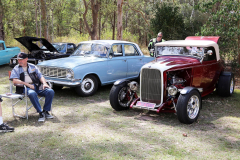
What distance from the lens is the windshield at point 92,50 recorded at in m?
8.96

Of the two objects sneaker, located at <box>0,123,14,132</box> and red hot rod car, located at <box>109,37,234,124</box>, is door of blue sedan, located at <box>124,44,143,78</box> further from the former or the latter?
sneaker, located at <box>0,123,14,132</box>

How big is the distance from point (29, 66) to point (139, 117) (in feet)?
10.0

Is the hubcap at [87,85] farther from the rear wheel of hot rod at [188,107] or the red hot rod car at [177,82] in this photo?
the rear wheel of hot rod at [188,107]

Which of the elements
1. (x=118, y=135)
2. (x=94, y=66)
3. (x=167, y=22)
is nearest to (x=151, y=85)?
(x=118, y=135)

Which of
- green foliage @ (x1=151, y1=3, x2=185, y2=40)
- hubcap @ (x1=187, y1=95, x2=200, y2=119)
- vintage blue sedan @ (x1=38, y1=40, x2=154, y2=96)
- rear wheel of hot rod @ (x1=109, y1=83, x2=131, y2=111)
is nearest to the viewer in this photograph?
hubcap @ (x1=187, y1=95, x2=200, y2=119)

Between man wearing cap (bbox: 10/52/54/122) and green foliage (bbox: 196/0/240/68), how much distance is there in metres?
8.01

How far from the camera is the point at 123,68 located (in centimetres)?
935

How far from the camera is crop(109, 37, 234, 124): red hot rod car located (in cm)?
609

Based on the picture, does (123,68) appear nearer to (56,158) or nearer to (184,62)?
(184,62)

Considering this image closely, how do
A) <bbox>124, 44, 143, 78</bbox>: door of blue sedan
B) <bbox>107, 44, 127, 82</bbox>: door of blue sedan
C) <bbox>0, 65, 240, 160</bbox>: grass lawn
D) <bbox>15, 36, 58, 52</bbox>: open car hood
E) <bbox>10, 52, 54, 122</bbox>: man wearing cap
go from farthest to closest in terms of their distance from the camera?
<bbox>15, 36, 58, 52</bbox>: open car hood < <bbox>124, 44, 143, 78</bbox>: door of blue sedan < <bbox>107, 44, 127, 82</bbox>: door of blue sedan < <bbox>10, 52, 54, 122</bbox>: man wearing cap < <bbox>0, 65, 240, 160</bbox>: grass lawn

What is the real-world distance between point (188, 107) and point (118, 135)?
1.95 m

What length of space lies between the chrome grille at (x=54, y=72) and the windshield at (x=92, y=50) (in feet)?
4.42

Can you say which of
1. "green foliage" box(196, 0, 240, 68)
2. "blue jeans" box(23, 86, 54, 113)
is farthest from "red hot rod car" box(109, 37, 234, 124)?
"green foliage" box(196, 0, 240, 68)

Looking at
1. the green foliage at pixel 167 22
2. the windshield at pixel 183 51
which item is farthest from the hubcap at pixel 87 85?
the green foliage at pixel 167 22
